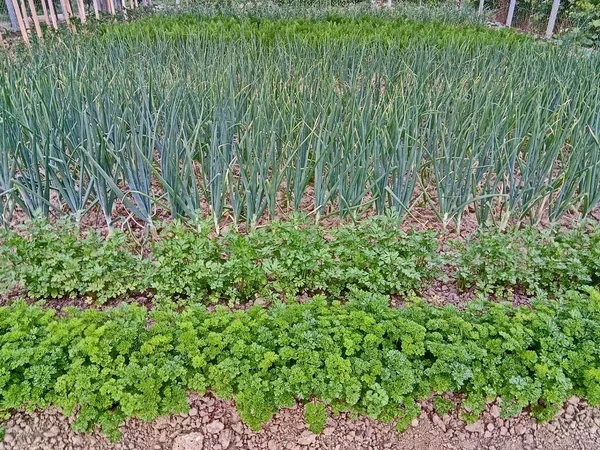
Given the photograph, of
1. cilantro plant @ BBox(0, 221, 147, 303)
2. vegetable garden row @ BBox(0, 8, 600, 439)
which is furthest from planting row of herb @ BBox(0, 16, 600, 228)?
cilantro plant @ BBox(0, 221, 147, 303)

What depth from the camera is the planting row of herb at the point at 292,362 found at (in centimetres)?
141

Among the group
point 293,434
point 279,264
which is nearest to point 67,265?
point 279,264

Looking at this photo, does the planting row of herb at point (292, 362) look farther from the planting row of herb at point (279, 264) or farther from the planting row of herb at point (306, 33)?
the planting row of herb at point (306, 33)

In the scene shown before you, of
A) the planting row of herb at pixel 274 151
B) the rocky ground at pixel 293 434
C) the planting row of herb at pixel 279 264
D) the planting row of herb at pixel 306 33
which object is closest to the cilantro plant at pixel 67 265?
the planting row of herb at pixel 279 264

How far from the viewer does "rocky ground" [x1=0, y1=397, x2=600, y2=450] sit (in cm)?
146

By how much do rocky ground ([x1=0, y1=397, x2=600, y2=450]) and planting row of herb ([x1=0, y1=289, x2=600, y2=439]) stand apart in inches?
2.6

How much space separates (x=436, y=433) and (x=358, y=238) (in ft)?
2.52

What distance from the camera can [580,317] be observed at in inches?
61.9

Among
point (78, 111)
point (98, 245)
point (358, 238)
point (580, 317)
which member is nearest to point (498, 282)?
point (580, 317)

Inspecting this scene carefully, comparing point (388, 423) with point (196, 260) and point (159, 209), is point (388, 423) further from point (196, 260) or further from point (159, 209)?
point (159, 209)

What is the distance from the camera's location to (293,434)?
4.91 feet

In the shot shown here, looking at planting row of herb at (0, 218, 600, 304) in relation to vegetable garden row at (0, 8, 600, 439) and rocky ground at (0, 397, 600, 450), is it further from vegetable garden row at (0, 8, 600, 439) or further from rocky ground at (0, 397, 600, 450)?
rocky ground at (0, 397, 600, 450)

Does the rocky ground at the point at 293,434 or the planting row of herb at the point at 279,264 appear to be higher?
the planting row of herb at the point at 279,264

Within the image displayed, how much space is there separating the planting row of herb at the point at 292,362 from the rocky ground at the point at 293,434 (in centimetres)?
7
